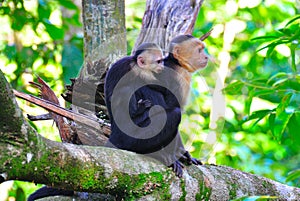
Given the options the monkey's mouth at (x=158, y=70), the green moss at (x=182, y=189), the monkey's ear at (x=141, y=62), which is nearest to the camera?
the green moss at (x=182, y=189)

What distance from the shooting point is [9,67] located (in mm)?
5770

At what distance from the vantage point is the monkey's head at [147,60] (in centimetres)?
326

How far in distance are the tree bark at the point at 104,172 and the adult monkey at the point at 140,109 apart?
0.30 metres

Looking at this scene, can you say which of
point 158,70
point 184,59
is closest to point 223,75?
point 184,59

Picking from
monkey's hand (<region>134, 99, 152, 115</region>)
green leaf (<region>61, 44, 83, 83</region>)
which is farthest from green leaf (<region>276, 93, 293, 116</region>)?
green leaf (<region>61, 44, 83, 83</region>)

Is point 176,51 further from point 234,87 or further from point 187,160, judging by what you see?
point 187,160

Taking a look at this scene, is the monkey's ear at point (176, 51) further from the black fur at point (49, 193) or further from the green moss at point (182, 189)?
the black fur at point (49, 193)

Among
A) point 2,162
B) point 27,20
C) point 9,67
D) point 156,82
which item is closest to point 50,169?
point 2,162

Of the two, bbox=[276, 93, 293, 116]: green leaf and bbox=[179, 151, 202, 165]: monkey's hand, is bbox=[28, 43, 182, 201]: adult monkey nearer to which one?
Answer: bbox=[179, 151, 202, 165]: monkey's hand

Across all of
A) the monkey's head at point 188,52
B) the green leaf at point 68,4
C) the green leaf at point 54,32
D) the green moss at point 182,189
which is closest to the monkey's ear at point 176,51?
the monkey's head at point 188,52

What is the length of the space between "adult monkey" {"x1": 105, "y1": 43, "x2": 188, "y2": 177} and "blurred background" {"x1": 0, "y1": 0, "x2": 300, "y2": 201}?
0.51 metres

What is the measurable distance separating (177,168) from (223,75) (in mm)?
3543

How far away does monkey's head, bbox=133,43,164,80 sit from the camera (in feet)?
10.7

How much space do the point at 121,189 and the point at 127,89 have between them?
895 millimetres
